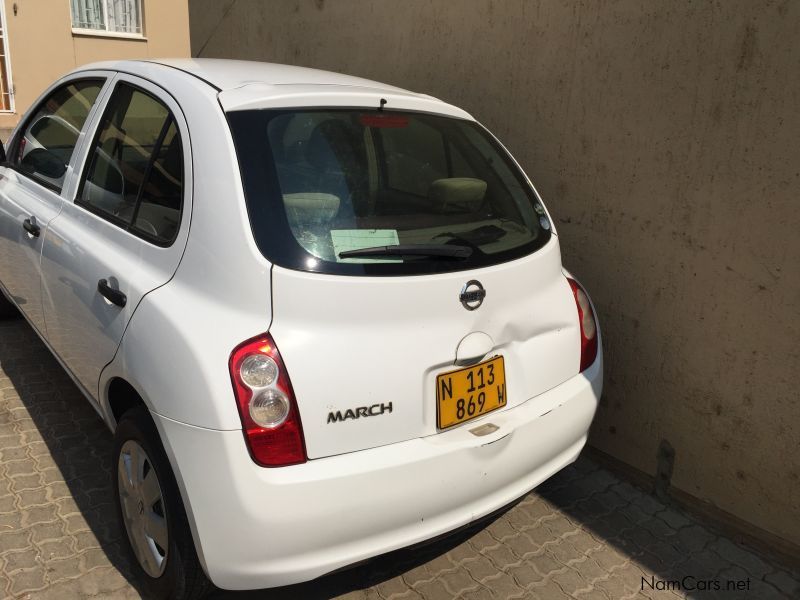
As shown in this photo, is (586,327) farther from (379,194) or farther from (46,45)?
(46,45)

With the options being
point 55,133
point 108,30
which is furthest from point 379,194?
point 108,30

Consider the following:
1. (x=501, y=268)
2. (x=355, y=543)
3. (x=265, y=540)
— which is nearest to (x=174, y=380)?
(x=265, y=540)

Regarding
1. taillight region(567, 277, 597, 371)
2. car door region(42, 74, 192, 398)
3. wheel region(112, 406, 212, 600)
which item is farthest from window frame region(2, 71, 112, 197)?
taillight region(567, 277, 597, 371)

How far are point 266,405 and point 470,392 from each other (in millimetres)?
690

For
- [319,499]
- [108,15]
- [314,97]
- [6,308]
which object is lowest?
[6,308]

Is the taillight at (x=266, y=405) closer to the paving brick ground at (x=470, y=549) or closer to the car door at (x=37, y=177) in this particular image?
the paving brick ground at (x=470, y=549)

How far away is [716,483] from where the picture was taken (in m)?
3.17

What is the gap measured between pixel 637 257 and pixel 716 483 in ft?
3.47

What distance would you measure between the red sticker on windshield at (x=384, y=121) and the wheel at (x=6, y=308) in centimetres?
324

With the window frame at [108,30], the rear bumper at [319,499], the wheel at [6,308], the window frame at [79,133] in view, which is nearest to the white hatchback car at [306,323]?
the rear bumper at [319,499]

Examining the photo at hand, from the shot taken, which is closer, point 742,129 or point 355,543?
point 355,543

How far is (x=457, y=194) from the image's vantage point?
9.04 feet

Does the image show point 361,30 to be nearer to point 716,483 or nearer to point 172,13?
point 716,483

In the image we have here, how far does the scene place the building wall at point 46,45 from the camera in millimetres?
13047
